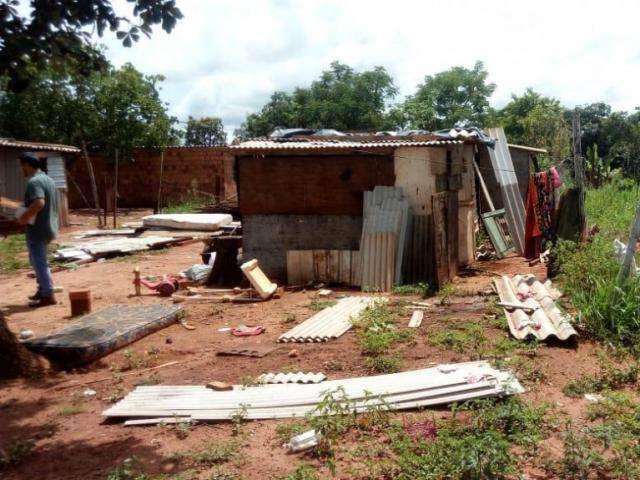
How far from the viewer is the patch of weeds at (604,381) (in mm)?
4676

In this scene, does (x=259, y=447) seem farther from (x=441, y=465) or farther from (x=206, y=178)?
(x=206, y=178)

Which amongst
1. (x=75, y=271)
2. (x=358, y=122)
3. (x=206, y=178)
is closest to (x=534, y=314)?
(x=75, y=271)

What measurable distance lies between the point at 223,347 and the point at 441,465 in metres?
3.34

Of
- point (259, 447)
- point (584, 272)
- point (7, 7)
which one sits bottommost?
point (259, 447)

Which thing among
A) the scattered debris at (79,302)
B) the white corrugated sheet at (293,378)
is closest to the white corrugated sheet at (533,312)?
the white corrugated sheet at (293,378)

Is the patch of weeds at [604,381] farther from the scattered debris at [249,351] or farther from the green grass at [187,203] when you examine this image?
the green grass at [187,203]

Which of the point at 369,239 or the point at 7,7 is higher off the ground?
the point at 7,7

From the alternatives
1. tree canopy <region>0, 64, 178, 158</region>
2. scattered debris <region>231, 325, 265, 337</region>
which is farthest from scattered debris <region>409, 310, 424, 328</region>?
tree canopy <region>0, 64, 178, 158</region>

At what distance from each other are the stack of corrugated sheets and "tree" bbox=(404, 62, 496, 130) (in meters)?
17.9

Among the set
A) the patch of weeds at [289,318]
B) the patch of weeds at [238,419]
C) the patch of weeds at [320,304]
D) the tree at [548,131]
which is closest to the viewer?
the patch of weeds at [238,419]

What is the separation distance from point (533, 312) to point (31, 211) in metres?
5.98

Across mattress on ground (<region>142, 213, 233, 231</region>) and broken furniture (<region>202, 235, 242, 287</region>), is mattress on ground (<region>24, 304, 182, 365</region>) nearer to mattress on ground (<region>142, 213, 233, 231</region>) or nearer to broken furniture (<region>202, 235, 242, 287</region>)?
broken furniture (<region>202, 235, 242, 287</region>)

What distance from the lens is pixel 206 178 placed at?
23.3m

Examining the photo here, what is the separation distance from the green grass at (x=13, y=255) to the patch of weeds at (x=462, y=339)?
28.7ft
